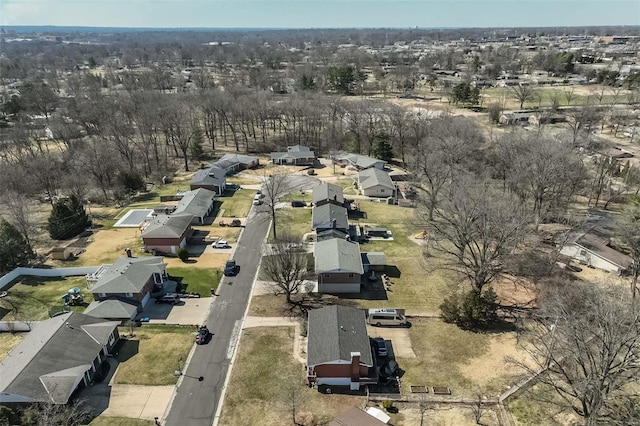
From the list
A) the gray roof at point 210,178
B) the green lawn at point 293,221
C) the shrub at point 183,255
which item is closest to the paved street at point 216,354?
the shrub at point 183,255

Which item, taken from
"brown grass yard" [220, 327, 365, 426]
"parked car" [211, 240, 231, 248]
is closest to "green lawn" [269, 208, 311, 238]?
"parked car" [211, 240, 231, 248]

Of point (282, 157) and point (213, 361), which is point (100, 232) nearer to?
point (213, 361)

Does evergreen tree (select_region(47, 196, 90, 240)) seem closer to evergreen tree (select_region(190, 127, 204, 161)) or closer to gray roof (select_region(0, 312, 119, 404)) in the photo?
gray roof (select_region(0, 312, 119, 404))

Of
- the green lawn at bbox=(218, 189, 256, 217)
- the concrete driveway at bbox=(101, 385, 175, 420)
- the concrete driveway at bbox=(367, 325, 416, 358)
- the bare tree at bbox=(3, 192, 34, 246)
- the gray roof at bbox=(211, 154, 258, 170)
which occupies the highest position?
the bare tree at bbox=(3, 192, 34, 246)

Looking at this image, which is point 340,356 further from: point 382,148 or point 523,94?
point 523,94

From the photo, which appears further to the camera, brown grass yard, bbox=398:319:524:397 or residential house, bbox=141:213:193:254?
residential house, bbox=141:213:193:254

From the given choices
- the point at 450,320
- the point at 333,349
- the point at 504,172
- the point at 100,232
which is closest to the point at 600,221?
the point at 504,172
